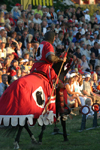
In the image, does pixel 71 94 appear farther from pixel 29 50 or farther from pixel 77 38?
pixel 77 38

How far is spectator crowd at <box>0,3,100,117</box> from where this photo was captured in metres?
11.4

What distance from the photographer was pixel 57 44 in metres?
15.3

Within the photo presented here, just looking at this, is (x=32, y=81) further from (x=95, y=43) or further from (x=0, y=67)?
(x=95, y=43)

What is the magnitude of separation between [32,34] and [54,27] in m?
1.48

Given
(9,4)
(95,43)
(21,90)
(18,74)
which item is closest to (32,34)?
(95,43)

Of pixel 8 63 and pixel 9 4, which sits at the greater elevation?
pixel 9 4

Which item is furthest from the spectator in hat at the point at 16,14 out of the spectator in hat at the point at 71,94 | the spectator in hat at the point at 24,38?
the spectator in hat at the point at 71,94

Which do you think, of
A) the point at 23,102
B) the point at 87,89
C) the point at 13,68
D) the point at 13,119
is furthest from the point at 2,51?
the point at 13,119

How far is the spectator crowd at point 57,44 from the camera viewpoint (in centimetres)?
1143

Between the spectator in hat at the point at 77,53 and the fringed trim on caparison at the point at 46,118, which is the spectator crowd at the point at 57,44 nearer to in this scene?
the spectator in hat at the point at 77,53

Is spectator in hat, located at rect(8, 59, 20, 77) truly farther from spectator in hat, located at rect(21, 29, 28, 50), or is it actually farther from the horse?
the horse

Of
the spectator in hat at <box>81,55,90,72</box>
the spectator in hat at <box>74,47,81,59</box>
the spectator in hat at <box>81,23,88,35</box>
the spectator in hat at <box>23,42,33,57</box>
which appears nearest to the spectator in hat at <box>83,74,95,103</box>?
the spectator in hat at <box>81,55,90,72</box>

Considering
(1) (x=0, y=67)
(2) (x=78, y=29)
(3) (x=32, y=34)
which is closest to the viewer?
(1) (x=0, y=67)

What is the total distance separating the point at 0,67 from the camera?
11.3m
